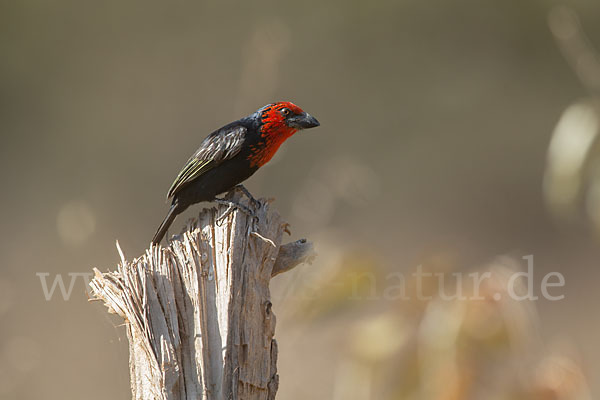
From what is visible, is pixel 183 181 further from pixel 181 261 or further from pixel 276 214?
pixel 181 261

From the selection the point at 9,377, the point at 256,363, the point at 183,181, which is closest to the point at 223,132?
the point at 183,181

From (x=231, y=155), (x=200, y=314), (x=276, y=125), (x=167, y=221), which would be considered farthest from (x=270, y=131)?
(x=200, y=314)

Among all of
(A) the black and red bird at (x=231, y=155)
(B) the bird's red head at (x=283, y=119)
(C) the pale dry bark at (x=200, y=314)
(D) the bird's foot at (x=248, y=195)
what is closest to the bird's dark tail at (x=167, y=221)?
(A) the black and red bird at (x=231, y=155)

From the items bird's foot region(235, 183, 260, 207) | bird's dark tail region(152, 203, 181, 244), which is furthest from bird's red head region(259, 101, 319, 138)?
bird's dark tail region(152, 203, 181, 244)

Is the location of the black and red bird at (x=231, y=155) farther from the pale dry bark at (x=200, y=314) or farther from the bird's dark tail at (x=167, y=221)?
the pale dry bark at (x=200, y=314)

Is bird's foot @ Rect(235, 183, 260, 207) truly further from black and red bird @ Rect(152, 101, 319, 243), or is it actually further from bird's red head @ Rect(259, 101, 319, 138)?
bird's red head @ Rect(259, 101, 319, 138)

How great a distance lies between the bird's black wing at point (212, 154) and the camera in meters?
2.95

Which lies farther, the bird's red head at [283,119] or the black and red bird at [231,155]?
the bird's red head at [283,119]

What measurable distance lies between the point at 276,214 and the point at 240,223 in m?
0.23

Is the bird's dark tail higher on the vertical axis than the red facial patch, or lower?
lower

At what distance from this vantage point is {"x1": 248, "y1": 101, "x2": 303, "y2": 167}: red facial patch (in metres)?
3.04

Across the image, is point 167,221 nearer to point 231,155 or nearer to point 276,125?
point 231,155

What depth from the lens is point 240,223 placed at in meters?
2.28

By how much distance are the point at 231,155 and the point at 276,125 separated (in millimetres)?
243
